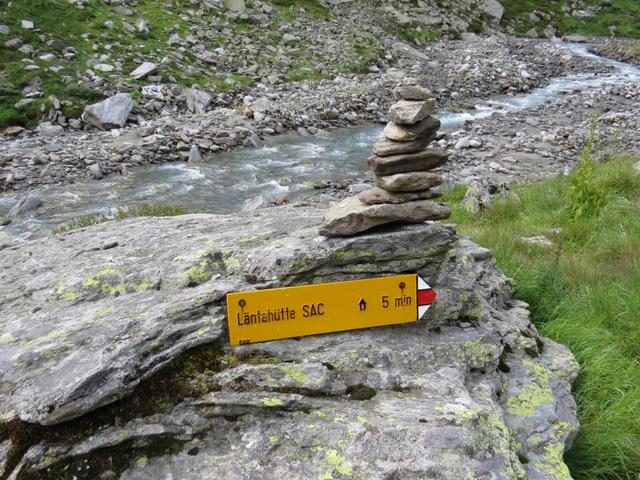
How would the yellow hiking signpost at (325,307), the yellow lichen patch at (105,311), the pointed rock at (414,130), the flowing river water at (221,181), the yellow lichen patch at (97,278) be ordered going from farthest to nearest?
the flowing river water at (221,181)
the yellow lichen patch at (97,278)
the pointed rock at (414,130)
the yellow lichen patch at (105,311)
the yellow hiking signpost at (325,307)

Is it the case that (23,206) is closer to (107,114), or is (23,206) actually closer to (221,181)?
(221,181)

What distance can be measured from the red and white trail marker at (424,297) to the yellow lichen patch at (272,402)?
1.63 m

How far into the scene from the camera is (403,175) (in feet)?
17.6

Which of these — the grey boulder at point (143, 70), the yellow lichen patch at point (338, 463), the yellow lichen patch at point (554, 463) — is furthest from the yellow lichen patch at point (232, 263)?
the grey boulder at point (143, 70)

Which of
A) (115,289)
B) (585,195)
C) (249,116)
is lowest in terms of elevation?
(249,116)

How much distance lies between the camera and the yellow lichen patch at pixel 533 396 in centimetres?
495

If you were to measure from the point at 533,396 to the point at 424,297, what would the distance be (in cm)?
135

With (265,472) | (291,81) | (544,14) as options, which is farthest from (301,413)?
(544,14)

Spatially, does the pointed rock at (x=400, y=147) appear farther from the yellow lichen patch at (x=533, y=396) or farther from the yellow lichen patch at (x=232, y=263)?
the yellow lichen patch at (x=533, y=396)

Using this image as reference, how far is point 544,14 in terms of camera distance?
201 ft

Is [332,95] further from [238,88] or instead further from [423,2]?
[423,2]

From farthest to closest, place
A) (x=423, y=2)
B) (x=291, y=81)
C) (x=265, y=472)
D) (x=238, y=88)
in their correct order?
(x=423, y=2) < (x=291, y=81) < (x=238, y=88) < (x=265, y=472)

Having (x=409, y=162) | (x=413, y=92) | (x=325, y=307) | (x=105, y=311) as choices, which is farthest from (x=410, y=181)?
(x=105, y=311)

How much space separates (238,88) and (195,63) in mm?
3186
